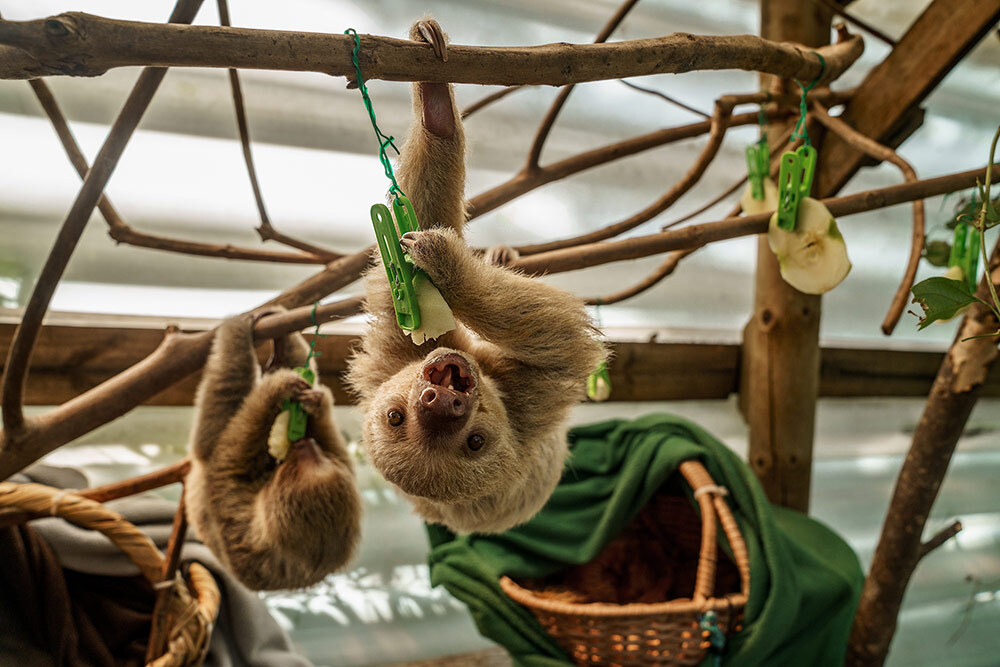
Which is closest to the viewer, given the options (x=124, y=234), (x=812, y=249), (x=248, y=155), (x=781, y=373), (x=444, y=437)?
(x=444, y=437)

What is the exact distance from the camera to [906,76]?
2.43 metres

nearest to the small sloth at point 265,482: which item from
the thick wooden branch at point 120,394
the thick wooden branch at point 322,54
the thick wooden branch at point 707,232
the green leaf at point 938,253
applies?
the thick wooden branch at point 120,394

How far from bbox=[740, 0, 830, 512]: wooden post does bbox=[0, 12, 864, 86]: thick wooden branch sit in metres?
1.74

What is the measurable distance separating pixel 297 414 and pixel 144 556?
58cm

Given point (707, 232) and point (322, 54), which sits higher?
point (707, 232)

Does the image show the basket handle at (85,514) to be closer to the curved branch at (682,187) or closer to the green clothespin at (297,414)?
the green clothespin at (297,414)

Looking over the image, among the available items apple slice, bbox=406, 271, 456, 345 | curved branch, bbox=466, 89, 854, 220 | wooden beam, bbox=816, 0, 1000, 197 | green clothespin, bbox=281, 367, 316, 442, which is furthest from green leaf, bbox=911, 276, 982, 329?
wooden beam, bbox=816, 0, 1000, 197

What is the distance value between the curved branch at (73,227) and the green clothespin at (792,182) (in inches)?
50.0

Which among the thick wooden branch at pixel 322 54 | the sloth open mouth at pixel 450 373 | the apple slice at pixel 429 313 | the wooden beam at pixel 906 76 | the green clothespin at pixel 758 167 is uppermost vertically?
the wooden beam at pixel 906 76

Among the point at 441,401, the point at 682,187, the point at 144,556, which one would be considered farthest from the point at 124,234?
the point at 682,187

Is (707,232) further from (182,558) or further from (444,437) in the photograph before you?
(182,558)

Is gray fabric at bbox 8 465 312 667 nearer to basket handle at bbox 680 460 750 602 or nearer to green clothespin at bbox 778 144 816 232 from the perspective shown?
basket handle at bbox 680 460 750 602

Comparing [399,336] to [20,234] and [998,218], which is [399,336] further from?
[20,234]

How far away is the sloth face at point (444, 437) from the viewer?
144cm
